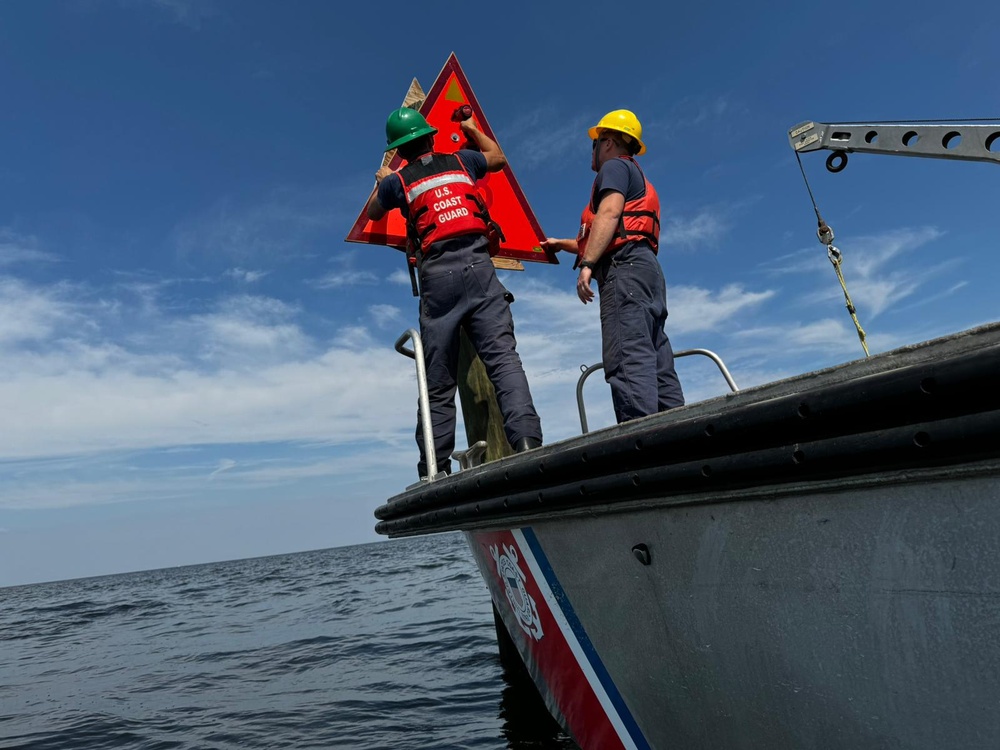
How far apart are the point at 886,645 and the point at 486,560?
198 cm

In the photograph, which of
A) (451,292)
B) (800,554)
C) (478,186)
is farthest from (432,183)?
(800,554)

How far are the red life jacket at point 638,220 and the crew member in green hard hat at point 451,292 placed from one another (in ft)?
1.62

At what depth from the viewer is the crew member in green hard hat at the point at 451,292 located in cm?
308

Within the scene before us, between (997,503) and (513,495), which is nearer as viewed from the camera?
(997,503)

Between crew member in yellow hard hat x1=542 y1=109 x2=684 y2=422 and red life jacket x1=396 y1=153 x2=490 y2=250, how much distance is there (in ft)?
1.80

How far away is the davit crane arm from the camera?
6.65ft

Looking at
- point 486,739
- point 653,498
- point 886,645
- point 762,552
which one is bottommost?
point 486,739

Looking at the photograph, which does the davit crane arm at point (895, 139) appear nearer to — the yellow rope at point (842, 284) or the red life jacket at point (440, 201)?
the yellow rope at point (842, 284)

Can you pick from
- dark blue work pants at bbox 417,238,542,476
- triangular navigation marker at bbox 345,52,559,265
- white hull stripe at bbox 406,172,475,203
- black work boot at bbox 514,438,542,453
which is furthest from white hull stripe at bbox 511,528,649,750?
triangular navigation marker at bbox 345,52,559,265

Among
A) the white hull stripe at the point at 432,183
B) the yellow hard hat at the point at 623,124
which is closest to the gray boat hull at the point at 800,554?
the white hull stripe at the point at 432,183

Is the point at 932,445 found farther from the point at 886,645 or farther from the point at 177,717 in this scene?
the point at 177,717

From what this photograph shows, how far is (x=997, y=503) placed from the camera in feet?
3.63

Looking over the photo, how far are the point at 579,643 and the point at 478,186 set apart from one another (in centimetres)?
268

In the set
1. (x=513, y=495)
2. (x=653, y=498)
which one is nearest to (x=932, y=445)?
(x=653, y=498)
